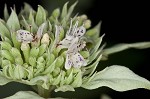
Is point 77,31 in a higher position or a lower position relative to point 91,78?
higher

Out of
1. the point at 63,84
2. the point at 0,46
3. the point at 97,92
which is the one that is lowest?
the point at 97,92

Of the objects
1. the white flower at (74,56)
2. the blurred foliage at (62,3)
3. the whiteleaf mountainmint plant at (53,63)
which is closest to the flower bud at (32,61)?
the whiteleaf mountainmint plant at (53,63)

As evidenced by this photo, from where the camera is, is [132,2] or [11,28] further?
[132,2]

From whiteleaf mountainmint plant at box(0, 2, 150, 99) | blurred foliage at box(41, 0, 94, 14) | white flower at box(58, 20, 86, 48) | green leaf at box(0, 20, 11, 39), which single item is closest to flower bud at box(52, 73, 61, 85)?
whiteleaf mountainmint plant at box(0, 2, 150, 99)

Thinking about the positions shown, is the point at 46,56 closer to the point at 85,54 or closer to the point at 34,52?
the point at 34,52

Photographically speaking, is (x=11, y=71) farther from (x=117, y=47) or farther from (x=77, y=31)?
(x=117, y=47)

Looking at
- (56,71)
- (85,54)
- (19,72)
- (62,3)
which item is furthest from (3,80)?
(62,3)

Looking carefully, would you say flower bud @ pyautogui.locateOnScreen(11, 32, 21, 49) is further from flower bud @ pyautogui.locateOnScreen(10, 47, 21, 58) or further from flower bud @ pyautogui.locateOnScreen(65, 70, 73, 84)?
flower bud @ pyautogui.locateOnScreen(65, 70, 73, 84)

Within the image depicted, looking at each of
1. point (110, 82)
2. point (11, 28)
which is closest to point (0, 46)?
point (11, 28)

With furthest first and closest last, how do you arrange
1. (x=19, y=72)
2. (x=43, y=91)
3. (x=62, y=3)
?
(x=62, y=3) < (x=43, y=91) < (x=19, y=72)
